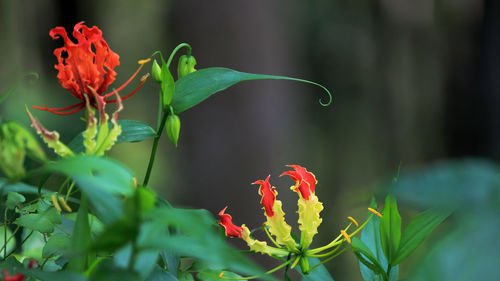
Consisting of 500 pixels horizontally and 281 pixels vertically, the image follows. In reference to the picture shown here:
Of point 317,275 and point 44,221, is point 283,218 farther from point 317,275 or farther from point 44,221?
point 44,221

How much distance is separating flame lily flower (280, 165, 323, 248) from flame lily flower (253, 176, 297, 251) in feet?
0.04

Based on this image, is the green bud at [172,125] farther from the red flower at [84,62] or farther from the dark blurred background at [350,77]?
the dark blurred background at [350,77]

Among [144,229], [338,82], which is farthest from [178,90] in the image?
[338,82]

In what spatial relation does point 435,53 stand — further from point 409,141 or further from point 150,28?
point 150,28

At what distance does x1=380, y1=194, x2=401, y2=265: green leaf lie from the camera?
1.30ft

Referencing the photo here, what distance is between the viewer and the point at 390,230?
0.40 m

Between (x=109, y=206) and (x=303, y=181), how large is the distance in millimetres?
204

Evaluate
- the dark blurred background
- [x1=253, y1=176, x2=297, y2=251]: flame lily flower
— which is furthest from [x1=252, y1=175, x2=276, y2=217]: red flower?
the dark blurred background

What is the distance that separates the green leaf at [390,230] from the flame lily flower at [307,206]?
50mm

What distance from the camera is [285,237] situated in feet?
1.41

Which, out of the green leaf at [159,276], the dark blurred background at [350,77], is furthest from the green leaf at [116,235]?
the dark blurred background at [350,77]

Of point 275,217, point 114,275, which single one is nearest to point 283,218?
point 275,217

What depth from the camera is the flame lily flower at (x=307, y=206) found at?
0.42m

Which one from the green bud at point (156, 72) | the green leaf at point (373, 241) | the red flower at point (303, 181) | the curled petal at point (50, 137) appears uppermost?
the green bud at point (156, 72)
